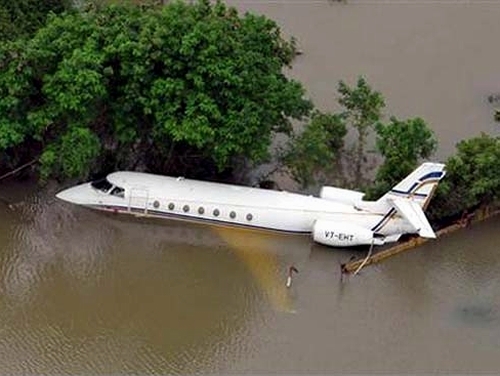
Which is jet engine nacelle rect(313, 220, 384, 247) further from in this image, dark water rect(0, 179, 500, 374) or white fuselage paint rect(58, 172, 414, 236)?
dark water rect(0, 179, 500, 374)

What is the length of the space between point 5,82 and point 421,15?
674 inches

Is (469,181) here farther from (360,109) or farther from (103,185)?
(103,185)

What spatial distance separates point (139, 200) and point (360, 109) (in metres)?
7.19

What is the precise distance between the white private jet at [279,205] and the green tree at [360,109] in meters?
2.65

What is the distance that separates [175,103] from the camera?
90.2ft

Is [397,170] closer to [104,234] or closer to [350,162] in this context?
[350,162]

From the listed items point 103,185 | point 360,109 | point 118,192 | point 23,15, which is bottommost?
→ point 118,192

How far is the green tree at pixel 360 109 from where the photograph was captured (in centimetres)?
3002

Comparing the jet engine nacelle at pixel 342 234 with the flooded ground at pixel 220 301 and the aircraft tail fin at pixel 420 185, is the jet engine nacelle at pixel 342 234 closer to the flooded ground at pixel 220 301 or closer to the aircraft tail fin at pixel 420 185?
the flooded ground at pixel 220 301

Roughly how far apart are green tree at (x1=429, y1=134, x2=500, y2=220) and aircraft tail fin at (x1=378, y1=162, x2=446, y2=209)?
556mm

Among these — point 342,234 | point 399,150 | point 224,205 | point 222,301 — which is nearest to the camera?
point 222,301

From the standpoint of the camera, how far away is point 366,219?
27.2 meters

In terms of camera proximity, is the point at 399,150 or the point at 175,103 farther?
the point at 399,150

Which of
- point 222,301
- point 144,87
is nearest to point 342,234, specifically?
point 222,301
